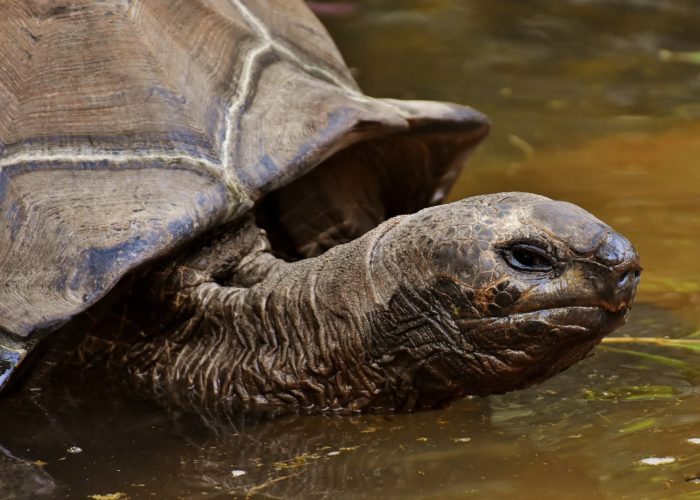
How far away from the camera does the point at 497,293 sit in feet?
11.4

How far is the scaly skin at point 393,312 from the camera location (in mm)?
3465

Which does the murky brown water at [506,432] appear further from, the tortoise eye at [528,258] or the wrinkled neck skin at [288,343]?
the tortoise eye at [528,258]

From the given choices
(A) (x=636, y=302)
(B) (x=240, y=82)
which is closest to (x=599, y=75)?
(A) (x=636, y=302)

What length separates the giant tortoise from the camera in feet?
11.6

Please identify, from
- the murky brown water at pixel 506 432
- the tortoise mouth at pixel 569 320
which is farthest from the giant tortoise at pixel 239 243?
the murky brown water at pixel 506 432

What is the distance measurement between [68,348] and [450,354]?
49.4 inches

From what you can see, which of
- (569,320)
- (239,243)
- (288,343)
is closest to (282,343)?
(288,343)

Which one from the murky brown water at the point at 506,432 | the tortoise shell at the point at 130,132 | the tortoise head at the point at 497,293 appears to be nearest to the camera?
the murky brown water at the point at 506,432

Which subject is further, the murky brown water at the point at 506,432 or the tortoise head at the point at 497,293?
the tortoise head at the point at 497,293

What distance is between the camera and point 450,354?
11.9 ft

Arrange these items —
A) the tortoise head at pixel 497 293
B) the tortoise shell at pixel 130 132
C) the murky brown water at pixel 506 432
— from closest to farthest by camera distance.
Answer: the murky brown water at pixel 506 432, the tortoise head at pixel 497 293, the tortoise shell at pixel 130 132

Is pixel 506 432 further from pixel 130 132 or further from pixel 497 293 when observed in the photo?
pixel 130 132

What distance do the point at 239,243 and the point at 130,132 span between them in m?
0.54

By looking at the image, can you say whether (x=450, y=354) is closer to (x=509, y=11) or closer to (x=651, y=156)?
(x=651, y=156)
